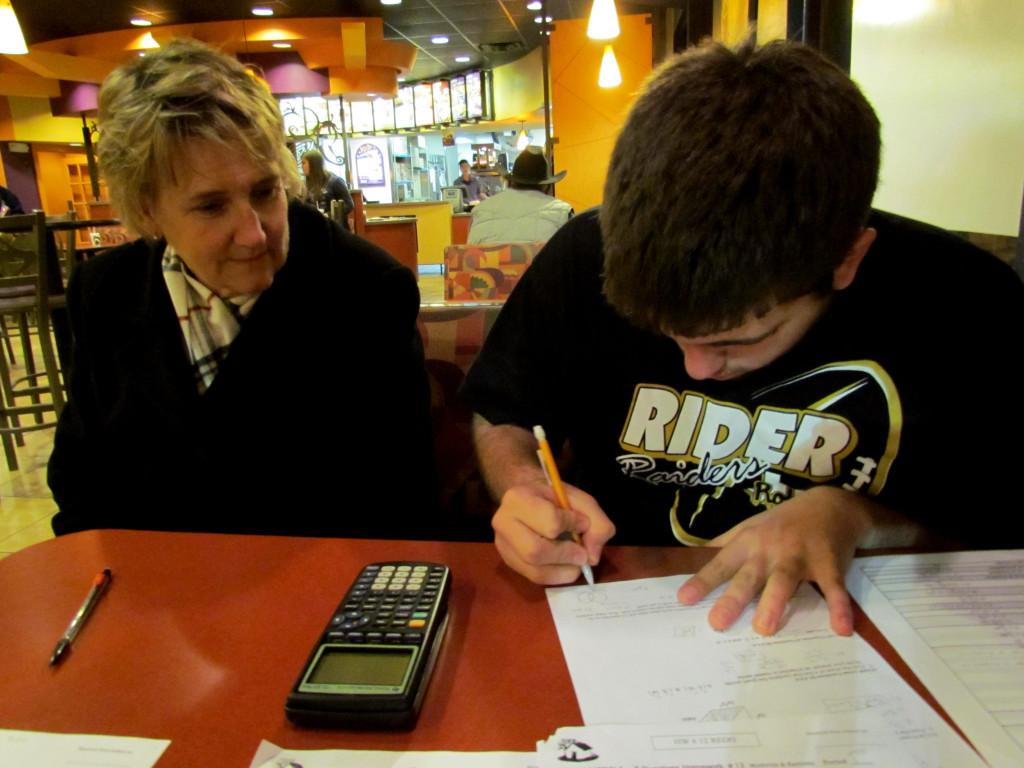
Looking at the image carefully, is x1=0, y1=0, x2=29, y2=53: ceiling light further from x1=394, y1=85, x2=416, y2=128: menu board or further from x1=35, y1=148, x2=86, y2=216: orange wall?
x1=394, y1=85, x2=416, y2=128: menu board

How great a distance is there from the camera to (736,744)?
52 cm

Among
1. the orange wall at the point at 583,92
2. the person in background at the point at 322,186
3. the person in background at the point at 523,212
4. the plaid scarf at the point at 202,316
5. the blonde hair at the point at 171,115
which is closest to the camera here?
the blonde hair at the point at 171,115

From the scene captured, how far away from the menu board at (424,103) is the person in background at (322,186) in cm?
669

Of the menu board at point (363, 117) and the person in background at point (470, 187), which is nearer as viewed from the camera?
the person in background at point (470, 187)

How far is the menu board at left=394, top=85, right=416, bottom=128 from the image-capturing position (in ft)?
41.3

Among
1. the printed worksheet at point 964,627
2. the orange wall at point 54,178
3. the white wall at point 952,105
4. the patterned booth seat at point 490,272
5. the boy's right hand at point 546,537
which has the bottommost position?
the printed worksheet at point 964,627

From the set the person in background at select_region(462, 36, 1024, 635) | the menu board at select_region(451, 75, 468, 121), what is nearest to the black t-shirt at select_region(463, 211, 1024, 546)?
the person in background at select_region(462, 36, 1024, 635)

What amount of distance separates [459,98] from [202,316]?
39.2 ft

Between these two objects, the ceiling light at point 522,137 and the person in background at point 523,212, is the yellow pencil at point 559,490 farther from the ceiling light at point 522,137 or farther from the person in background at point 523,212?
the ceiling light at point 522,137

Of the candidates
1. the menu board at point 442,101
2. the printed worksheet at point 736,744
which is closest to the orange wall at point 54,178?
the menu board at point 442,101

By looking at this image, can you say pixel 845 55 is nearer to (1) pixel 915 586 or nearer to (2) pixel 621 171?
(2) pixel 621 171

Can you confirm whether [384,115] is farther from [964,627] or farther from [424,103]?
[964,627]

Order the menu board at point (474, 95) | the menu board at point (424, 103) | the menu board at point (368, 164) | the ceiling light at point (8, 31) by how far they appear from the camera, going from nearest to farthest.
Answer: the ceiling light at point (8, 31) < the menu board at point (474, 95) < the menu board at point (424, 103) < the menu board at point (368, 164)

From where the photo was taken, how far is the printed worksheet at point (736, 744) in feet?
1.65
